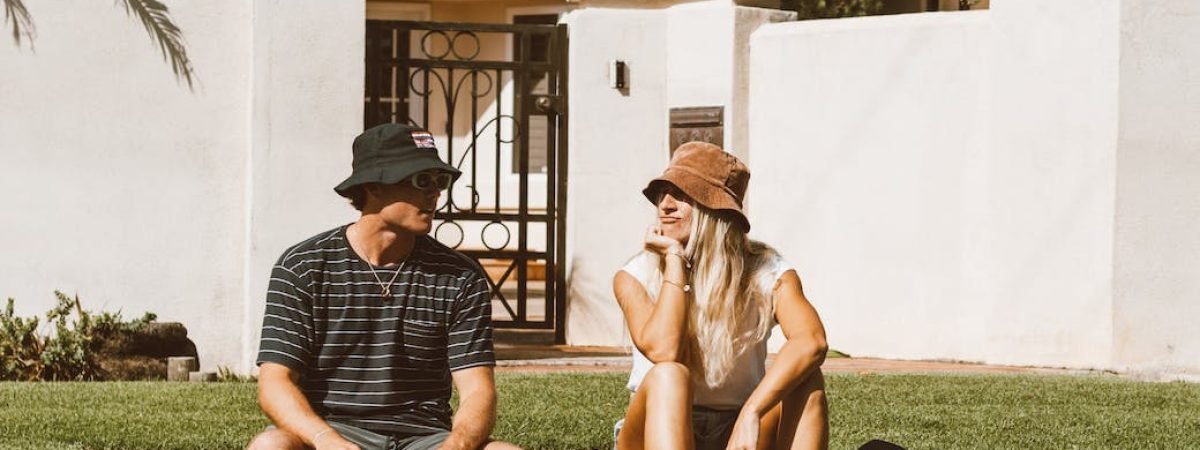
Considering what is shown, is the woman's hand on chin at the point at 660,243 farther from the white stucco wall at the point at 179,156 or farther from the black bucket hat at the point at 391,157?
the white stucco wall at the point at 179,156

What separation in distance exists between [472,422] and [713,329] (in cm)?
81

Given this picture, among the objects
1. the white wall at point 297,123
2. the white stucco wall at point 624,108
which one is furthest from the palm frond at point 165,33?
the white stucco wall at point 624,108

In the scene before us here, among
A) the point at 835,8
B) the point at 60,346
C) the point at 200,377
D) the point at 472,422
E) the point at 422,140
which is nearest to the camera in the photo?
the point at 472,422

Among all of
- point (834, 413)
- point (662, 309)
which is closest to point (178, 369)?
point (834, 413)

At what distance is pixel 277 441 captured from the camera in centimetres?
504

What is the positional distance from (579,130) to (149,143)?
3.16 m

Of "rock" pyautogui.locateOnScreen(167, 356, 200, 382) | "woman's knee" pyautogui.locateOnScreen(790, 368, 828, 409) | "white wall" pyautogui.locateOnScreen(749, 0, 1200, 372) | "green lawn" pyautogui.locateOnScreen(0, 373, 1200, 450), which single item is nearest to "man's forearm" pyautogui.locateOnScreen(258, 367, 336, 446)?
"woman's knee" pyautogui.locateOnScreen(790, 368, 828, 409)

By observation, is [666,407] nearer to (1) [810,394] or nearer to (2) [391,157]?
(1) [810,394]

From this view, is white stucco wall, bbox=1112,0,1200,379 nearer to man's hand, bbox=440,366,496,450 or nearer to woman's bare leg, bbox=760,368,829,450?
woman's bare leg, bbox=760,368,829,450

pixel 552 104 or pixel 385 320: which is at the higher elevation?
pixel 552 104

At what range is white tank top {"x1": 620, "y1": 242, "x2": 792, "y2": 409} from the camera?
18.8 ft

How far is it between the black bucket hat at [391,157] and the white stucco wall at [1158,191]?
23.8ft

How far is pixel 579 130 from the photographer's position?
1309 centimetres

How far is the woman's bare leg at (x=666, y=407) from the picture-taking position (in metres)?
5.41
